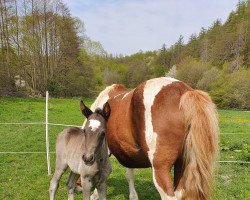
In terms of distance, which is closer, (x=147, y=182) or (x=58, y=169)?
(x=58, y=169)

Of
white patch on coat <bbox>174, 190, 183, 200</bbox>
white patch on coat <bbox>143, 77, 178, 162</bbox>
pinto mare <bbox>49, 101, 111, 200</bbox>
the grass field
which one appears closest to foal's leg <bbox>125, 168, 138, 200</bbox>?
the grass field

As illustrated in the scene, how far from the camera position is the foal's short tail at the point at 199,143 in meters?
3.40

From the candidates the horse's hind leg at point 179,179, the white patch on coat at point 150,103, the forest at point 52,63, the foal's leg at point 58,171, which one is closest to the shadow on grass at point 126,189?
the foal's leg at point 58,171

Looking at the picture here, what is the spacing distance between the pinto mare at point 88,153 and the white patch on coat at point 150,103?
48 cm

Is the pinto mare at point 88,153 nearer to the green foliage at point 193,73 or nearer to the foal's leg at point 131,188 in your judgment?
the foal's leg at point 131,188

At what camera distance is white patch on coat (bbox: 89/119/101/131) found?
3611 millimetres

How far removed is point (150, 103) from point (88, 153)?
858mm

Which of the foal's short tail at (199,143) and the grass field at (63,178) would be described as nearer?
the foal's short tail at (199,143)

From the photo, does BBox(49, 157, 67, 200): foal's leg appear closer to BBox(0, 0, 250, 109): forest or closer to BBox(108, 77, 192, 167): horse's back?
BBox(108, 77, 192, 167): horse's back

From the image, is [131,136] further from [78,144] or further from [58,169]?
[58,169]

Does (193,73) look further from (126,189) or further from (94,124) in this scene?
(94,124)

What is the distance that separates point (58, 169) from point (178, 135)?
201 centimetres

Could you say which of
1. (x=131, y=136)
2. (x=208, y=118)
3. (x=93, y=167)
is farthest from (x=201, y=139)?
(x=93, y=167)

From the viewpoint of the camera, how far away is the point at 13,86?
3041 centimetres
